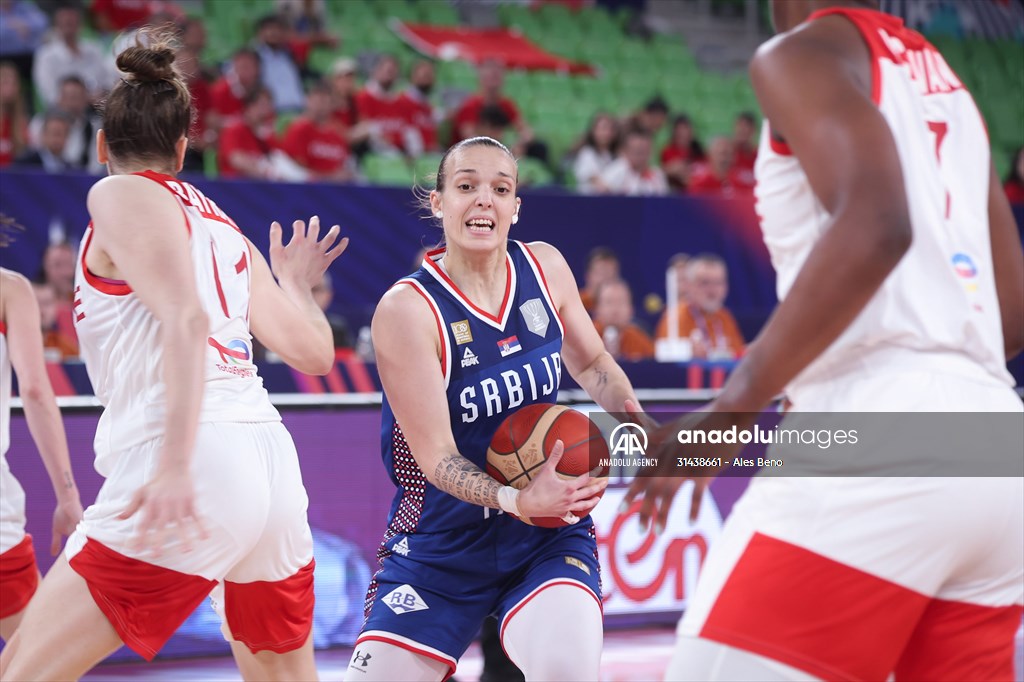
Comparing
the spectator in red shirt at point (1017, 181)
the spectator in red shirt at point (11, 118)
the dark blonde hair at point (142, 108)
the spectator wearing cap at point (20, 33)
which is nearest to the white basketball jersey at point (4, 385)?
the dark blonde hair at point (142, 108)

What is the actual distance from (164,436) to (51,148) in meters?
7.44

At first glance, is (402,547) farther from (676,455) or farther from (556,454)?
(676,455)

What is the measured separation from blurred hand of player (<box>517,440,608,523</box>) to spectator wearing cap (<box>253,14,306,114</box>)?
937cm

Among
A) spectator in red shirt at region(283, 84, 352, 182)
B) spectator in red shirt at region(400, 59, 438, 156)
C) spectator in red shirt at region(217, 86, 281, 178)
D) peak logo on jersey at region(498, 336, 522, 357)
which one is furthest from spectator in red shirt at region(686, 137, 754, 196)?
peak logo on jersey at region(498, 336, 522, 357)

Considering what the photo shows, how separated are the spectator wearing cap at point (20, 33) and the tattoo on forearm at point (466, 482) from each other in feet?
29.1

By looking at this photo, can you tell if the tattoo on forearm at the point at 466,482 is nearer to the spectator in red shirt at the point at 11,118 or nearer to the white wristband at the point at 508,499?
the white wristband at the point at 508,499

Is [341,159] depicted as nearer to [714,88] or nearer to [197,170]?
[197,170]

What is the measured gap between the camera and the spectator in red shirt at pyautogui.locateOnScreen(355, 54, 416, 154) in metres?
11.8

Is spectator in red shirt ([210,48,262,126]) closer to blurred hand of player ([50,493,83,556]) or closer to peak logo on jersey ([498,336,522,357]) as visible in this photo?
blurred hand of player ([50,493,83,556])

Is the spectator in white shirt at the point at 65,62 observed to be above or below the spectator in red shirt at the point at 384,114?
above

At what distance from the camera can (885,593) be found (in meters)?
1.91

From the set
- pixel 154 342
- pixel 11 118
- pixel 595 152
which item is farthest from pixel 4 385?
pixel 595 152

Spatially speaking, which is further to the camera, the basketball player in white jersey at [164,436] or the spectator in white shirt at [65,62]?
the spectator in white shirt at [65,62]

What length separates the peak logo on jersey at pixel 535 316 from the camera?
3604 millimetres
